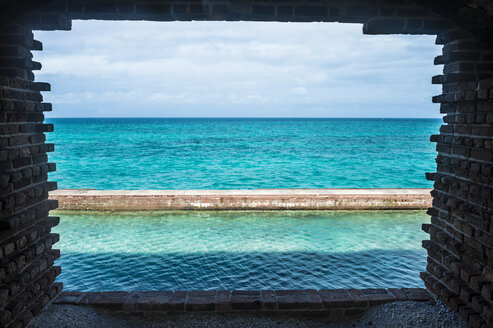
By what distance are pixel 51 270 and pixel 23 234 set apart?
87 cm

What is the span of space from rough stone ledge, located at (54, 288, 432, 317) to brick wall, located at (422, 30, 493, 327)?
81cm

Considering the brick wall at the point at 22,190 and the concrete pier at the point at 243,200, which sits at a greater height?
the brick wall at the point at 22,190

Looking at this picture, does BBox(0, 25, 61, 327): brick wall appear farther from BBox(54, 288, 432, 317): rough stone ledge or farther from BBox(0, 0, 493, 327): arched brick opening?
BBox(54, 288, 432, 317): rough stone ledge

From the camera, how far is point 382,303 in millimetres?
4691

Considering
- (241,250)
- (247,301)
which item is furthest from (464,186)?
(241,250)

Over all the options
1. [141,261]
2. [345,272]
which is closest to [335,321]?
[345,272]

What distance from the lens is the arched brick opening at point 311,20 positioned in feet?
11.6

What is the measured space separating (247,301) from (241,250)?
154 inches

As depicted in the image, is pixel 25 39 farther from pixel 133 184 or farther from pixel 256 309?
pixel 133 184

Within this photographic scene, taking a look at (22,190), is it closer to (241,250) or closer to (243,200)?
(241,250)

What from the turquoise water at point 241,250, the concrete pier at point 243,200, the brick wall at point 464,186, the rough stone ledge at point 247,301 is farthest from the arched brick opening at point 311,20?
the concrete pier at point 243,200

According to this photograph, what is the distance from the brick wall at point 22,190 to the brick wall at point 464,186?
16.0ft

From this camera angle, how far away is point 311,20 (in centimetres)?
412

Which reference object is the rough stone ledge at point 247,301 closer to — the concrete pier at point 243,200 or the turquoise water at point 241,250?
the turquoise water at point 241,250
